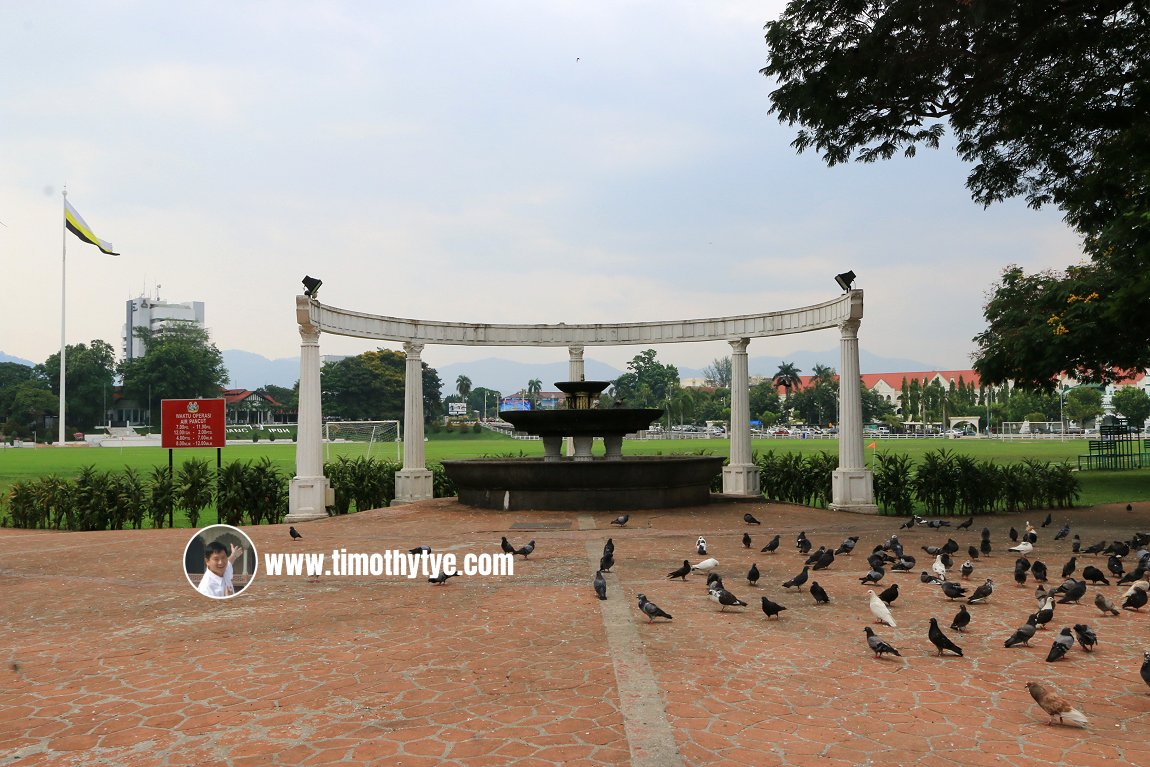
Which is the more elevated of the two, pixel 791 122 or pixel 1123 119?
pixel 791 122

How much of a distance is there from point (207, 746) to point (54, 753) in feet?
3.08

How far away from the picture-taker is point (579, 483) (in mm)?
18688

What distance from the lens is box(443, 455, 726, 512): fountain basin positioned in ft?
61.2

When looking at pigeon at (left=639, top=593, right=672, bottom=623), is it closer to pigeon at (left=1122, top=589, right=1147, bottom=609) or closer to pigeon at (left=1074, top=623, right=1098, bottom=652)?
pigeon at (left=1074, top=623, right=1098, bottom=652)

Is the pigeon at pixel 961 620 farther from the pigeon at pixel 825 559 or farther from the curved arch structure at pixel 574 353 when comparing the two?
the curved arch structure at pixel 574 353

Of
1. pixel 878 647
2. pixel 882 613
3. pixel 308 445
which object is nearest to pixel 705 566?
pixel 882 613

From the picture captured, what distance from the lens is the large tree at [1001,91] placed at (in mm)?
12062

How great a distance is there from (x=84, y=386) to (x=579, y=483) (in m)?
90.3

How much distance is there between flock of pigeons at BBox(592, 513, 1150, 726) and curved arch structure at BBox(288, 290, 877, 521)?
6.37 meters

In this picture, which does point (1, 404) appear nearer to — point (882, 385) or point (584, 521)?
point (584, 521)

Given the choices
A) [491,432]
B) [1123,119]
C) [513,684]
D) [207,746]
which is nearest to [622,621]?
[513,684]

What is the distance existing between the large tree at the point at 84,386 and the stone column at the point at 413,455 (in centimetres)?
8391

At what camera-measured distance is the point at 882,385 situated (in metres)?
148

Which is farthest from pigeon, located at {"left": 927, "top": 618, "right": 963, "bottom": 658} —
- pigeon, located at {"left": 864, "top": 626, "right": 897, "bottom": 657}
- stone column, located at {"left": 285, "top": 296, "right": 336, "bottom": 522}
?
stone column, located at {"left": 285, "top": 296, "right": 336, "bottom": 522}
